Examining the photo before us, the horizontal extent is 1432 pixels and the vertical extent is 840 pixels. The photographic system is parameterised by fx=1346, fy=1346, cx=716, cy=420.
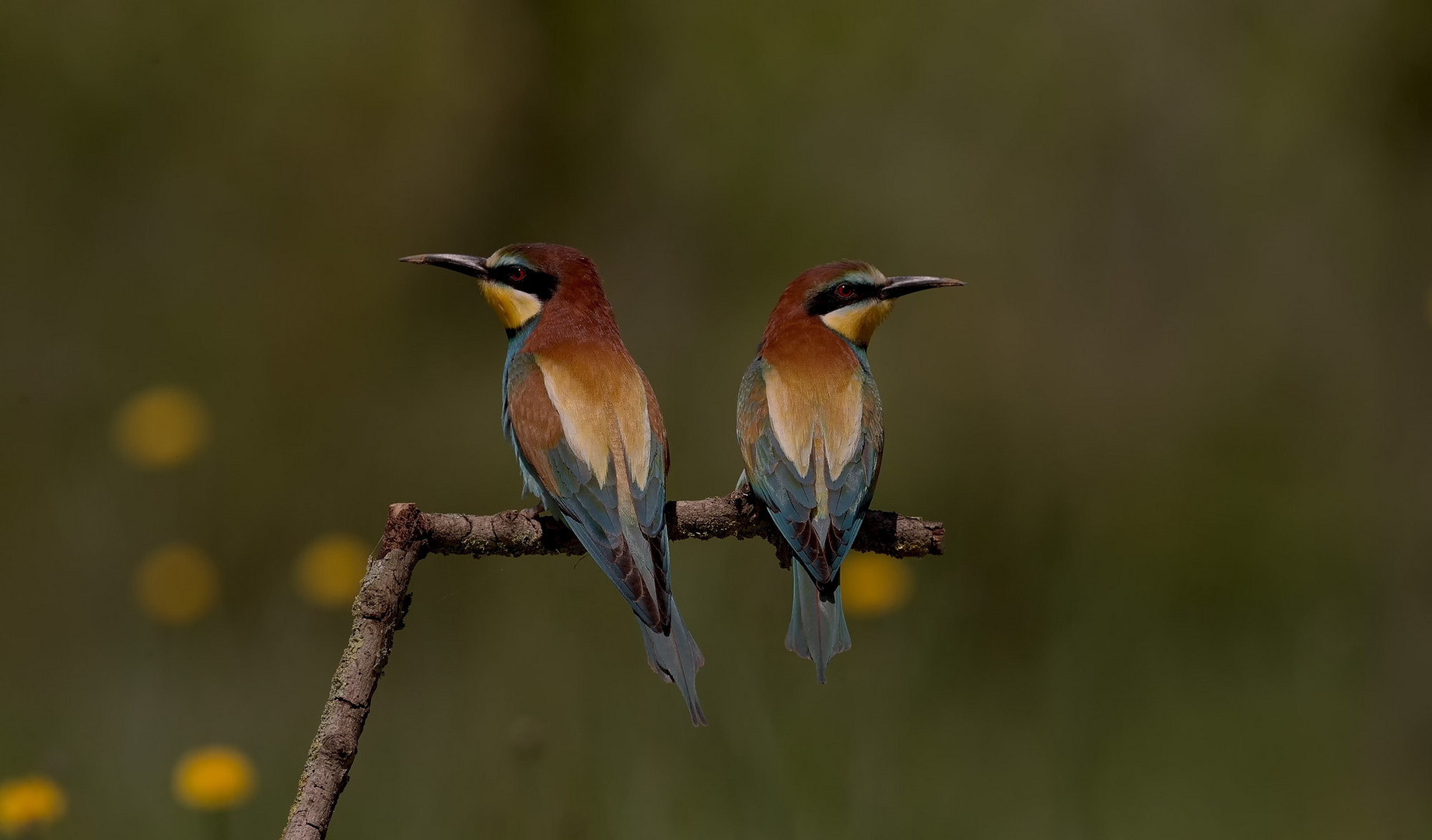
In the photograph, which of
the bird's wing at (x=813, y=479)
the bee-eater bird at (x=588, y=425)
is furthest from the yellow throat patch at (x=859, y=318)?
the bee-eater bird at (x=588, y=425)

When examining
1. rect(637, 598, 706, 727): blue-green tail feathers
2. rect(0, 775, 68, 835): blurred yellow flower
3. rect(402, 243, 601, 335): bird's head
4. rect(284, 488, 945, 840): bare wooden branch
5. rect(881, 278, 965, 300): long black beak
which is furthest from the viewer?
rect(0, 775, 68, 835): blurred yellow flower

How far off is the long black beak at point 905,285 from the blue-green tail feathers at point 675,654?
338 mm

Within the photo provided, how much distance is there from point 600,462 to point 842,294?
315 millimetres

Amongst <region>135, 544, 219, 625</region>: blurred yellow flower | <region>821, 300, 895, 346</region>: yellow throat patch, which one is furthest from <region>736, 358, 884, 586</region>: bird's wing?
<region>135, 544, 219, 625</region>: blurred yellow flower

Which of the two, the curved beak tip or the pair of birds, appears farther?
the curved beak tip

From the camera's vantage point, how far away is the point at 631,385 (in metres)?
0.98

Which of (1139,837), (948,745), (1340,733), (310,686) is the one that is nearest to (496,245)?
(310,686)

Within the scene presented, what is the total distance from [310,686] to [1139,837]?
1461mm

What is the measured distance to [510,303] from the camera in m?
1.20

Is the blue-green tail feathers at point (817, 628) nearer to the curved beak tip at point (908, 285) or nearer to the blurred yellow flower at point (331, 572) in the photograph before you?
the curved beak tip at point (908, 285)

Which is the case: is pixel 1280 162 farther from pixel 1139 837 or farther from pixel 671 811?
pixel 671 811

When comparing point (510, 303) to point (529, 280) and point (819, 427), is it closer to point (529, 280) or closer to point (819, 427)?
point (529, 280)

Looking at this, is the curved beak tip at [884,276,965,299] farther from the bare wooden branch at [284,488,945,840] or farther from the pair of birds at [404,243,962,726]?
the bare wooden branch at [284,488,945,840]

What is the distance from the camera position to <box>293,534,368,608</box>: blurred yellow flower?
7.07 ft
